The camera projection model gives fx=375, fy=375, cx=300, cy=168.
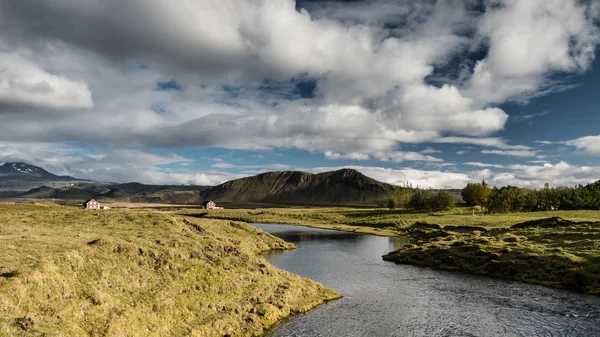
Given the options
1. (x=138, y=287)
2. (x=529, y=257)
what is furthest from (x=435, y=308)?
(x=529, y=257)

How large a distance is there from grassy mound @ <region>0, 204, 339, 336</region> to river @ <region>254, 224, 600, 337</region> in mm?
4534

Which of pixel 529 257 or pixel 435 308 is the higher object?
pixel 529 257

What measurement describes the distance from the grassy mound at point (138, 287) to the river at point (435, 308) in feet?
14.9

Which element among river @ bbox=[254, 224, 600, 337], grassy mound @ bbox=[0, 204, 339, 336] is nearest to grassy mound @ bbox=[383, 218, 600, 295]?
river @ bbox=[254, 224, 600, 337]

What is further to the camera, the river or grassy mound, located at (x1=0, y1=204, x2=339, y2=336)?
the river

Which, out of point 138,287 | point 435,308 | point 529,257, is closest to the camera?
point 138,287

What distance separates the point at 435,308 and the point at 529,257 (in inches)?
1392

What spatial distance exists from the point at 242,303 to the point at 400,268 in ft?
Result: 143

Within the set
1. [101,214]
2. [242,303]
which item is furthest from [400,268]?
[101,214]

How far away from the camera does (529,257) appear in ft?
227

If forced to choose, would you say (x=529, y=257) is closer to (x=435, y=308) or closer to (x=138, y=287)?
(x=435, y=308)

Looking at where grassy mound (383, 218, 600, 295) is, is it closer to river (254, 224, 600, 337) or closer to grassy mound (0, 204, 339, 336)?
river (254, 224, 600, 337)

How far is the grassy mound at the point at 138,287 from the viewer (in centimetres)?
2609

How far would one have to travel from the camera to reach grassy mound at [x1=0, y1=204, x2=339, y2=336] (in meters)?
26.1
